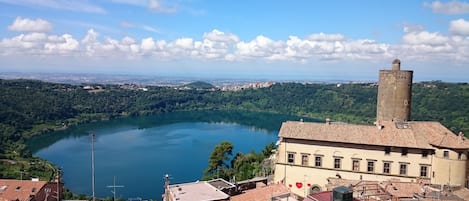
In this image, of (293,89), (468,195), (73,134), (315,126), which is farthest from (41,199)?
(293,89)

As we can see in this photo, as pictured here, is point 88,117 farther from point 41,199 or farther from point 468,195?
point 468,195

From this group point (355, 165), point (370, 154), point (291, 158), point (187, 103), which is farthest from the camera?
point (187, 103)

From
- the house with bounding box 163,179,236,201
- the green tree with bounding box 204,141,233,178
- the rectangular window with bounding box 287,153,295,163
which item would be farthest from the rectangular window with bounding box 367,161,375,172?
the green tree with bounding box 204,141,233,178

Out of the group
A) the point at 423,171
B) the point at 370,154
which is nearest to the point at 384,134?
the point at 370,154

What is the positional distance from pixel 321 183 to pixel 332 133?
8.10 feet

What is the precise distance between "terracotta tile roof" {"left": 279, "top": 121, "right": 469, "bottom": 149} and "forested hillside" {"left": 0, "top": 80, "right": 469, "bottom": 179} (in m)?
37.7

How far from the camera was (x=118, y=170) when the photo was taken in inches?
1983

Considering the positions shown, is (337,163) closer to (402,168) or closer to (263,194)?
(402,168)

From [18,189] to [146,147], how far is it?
4340 centimetres

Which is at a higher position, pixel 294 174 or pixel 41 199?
pixel 294 174

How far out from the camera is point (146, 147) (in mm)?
65250

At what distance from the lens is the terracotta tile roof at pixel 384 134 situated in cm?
1847

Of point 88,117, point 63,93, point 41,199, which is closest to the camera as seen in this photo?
point 41,199

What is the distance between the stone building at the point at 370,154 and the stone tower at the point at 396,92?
341cm
